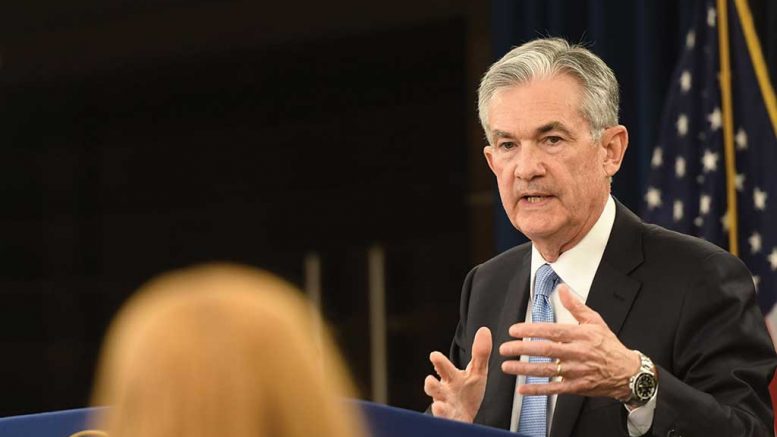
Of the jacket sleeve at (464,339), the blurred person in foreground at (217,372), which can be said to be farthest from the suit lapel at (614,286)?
the blurred person in foreground at (217,372)

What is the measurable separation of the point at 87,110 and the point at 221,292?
29.4 ft

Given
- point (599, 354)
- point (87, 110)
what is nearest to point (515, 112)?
point (599, 354)

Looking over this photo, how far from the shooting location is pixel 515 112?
7.97 ft

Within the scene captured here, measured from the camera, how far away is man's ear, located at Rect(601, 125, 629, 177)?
2.52m

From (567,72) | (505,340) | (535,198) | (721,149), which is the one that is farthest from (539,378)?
(721,149)

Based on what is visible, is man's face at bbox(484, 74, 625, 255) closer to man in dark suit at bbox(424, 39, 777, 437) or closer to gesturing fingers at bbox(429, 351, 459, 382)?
man in dark suit at bbox(424, 39, 777, 437)

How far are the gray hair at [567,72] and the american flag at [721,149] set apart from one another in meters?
1.68

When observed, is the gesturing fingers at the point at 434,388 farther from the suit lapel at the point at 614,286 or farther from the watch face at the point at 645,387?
the watch face at the point at 645,387

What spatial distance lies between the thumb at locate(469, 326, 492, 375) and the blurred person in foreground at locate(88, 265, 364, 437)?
1.18m

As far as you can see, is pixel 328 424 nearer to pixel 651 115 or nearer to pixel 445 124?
pixel 651 115

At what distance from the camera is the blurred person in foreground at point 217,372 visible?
3.40 feet

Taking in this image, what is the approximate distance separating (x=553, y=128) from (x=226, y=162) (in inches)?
281

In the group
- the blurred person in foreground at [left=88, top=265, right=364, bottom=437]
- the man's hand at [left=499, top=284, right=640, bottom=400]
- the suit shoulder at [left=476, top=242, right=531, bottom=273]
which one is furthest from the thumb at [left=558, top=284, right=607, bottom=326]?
the blurred person in foreground at [left=88, top=265, right=364, bottom=437]

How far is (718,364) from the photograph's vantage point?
7.12 ft
